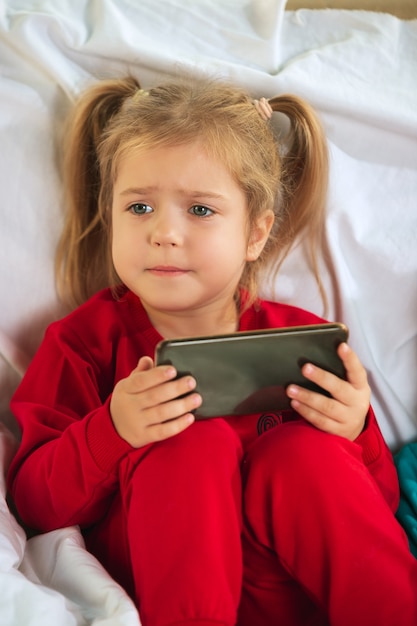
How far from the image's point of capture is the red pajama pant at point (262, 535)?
2.55 ft

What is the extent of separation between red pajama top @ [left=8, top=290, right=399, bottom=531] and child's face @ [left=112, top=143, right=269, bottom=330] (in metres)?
0.11

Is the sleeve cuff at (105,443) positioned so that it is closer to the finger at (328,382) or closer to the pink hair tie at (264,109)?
the finger at (328,382)

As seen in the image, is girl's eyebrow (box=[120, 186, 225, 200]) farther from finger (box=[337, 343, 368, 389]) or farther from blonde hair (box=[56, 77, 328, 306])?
finger (box=[337, 343, 368, 389])

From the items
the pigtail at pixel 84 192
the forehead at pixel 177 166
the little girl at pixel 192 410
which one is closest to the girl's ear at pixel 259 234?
the little girl at pixel 192 410

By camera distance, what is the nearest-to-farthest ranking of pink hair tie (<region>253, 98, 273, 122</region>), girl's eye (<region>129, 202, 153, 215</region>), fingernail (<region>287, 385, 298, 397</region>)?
Result: fingernail (<region>287, 385, 298, 397</region>), girl's eye (<region>129, 202, 153, 215</region>), pink hair tie (<region>253, 98, 273, 122</region>)

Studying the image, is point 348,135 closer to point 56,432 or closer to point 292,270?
point 292,270

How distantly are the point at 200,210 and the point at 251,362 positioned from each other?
9.0 inches

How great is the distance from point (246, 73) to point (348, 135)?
180mm

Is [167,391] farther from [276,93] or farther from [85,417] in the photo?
[276,93]

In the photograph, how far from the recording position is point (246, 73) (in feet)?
3.77

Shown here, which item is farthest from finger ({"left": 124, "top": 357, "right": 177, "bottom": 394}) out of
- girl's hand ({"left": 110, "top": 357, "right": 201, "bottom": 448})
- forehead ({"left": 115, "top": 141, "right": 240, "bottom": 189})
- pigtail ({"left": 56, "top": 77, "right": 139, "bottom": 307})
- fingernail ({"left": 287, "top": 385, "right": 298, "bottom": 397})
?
pigtail ({"left": 56, "top": 77, "right": 139, "bottom": 307})

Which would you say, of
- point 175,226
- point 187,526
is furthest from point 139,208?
point 187,526

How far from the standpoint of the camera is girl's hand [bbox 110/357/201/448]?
32.5 inches

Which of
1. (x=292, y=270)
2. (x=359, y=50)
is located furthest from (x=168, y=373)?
(x=359, y=50)
